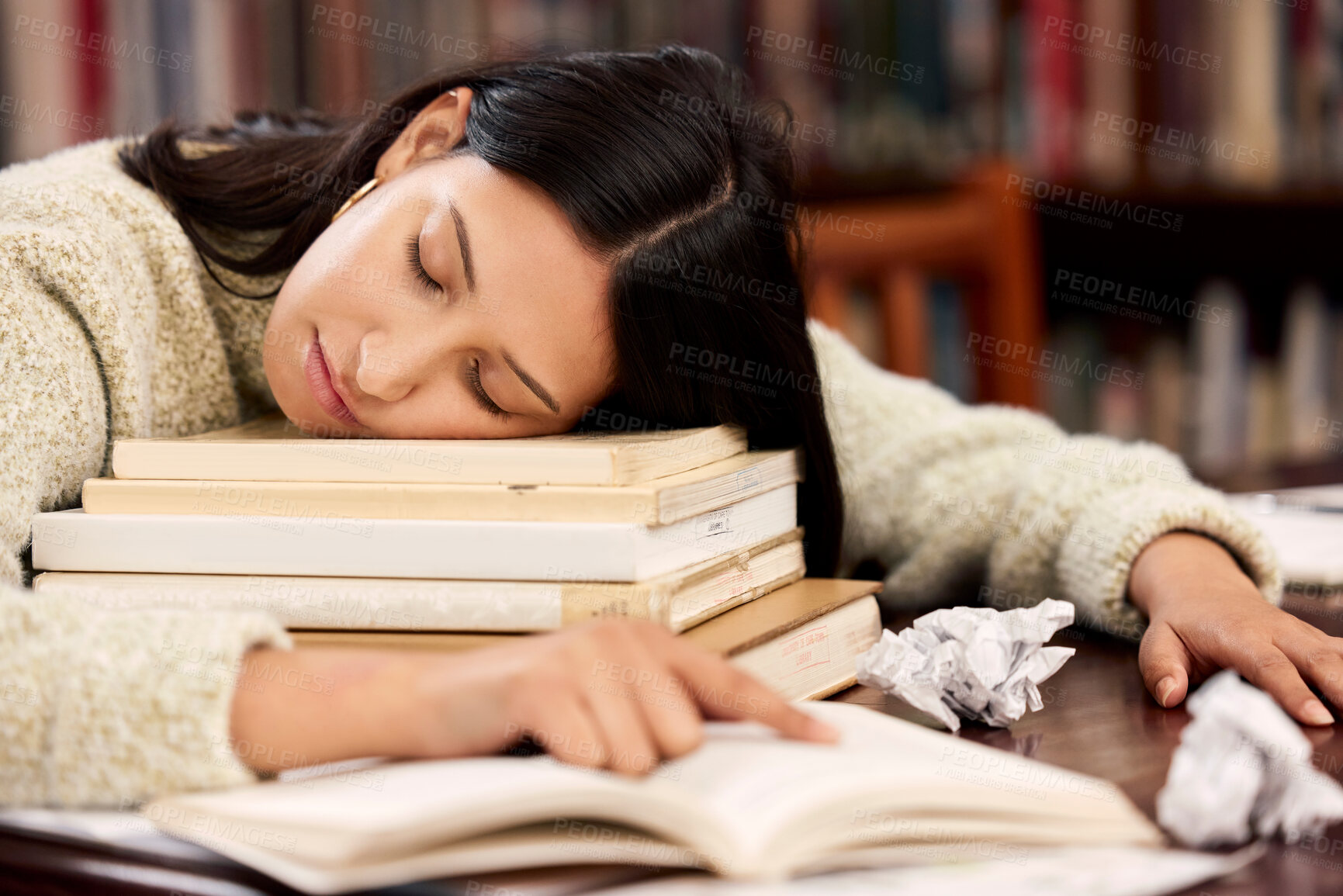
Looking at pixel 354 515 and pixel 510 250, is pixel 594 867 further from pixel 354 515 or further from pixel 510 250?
→ pixel 510 250

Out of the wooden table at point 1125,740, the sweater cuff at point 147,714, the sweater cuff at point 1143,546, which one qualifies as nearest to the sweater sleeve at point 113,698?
the sweater cuff at point 147,714

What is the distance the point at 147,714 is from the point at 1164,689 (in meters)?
0.48

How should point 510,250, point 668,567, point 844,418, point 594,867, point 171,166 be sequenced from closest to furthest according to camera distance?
point 594,867
point 668,567
point 510,250
point 171,166
point 844,418

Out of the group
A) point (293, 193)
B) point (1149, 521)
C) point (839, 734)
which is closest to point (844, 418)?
point (1149, 521)

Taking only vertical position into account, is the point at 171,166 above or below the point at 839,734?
above

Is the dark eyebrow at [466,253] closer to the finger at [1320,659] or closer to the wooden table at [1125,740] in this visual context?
the wooden table at [1125,740]

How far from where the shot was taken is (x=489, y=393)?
2.61ft

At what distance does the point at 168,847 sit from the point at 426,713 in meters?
0.10

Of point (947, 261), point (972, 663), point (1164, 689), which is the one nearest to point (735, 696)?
point (972, 663)

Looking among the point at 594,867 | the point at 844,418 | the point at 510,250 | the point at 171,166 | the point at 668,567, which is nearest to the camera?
the point at 594,867

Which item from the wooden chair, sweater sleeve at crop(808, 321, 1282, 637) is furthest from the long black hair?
the wooden chair

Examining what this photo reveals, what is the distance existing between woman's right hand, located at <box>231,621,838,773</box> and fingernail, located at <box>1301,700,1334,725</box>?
0.28 meters

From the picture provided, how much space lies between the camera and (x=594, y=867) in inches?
16.5

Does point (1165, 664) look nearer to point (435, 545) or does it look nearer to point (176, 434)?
point (435, 545)
